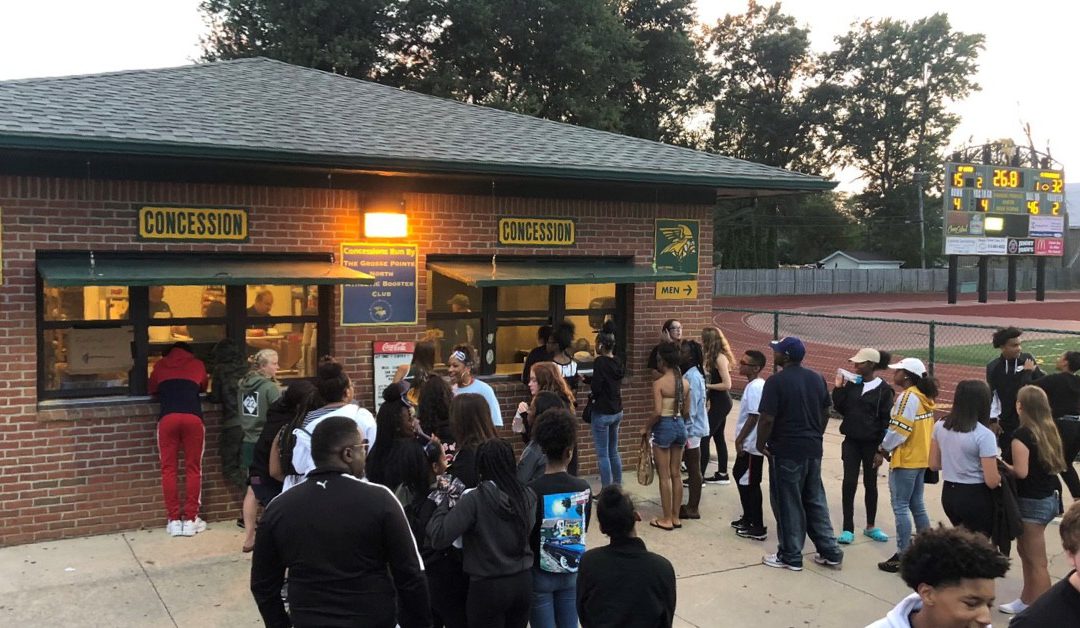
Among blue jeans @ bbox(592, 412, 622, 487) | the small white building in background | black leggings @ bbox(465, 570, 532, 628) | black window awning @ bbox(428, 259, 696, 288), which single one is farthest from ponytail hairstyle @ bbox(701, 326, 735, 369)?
the small white building in background

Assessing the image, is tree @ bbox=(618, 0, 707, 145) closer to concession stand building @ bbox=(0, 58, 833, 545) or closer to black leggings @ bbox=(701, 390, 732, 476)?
concession stand building @ bbox=(0, 58, 833, 545)

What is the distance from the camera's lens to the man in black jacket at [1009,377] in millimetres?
8352

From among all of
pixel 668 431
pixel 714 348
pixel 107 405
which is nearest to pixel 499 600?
pixel 668 431

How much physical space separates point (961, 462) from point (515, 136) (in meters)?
6.40

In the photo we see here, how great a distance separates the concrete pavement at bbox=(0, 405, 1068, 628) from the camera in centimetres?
599

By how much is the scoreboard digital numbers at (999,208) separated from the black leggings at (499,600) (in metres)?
34.3

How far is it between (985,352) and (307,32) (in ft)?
82.7

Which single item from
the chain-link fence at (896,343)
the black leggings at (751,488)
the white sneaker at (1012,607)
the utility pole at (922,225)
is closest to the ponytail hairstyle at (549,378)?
the black leggings at (751,488)

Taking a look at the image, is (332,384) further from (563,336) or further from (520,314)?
(520,314)

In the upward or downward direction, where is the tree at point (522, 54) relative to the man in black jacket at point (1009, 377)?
upward

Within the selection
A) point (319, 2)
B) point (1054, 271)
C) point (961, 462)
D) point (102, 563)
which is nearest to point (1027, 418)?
point (961, 462)

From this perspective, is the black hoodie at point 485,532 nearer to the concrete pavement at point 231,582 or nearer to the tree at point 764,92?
the concrete pavement at point 231,582

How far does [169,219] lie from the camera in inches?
312

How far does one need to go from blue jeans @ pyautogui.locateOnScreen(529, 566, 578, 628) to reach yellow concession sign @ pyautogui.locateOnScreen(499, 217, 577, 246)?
221 inches
